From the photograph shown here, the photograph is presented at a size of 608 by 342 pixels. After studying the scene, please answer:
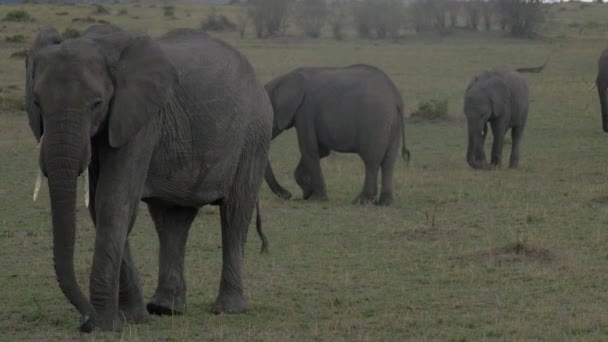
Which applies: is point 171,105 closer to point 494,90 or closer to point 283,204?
point 283,204

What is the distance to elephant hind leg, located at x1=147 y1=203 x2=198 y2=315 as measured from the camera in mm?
7645

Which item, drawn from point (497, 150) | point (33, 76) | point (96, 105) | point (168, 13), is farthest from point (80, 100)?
point (168, 13)

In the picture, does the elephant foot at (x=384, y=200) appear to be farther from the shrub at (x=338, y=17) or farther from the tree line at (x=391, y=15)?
the shrub at (x=338, y=17)

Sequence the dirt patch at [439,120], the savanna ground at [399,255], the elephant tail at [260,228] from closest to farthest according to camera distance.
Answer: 1. the savanna ground at [399,255]
2. the elephant tail at [260,228]
3. the dirt patch at [439,120]

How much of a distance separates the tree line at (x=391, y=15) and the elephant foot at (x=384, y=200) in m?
35.1

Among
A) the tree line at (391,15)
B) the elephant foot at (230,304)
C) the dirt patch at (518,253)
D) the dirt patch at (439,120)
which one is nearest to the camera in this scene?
the elephant foot at (230,304)

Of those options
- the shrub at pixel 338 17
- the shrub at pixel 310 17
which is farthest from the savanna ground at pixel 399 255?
the shrub at pixel 310 17

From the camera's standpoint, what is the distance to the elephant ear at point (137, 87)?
655 cm

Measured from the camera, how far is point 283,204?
43.4 ft

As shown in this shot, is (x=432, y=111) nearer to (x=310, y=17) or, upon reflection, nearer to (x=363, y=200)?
(x=363, y=200)

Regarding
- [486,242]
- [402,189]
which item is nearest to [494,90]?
[402,189]

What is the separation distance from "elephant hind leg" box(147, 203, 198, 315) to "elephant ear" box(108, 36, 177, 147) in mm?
1143

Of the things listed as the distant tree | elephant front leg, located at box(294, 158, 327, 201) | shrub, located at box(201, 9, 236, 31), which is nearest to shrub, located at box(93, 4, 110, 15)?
shrub, located at box(201, 9, 236, 31)

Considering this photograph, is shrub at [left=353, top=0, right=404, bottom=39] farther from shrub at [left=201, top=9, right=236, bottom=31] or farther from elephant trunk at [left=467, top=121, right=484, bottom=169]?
elephant trunk at [left=467, top=121, right=484, bottom=169]
